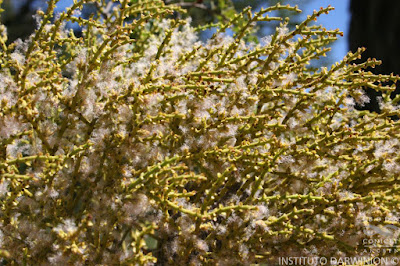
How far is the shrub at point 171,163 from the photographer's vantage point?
1.13m

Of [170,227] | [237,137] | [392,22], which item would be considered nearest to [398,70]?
[392,22]

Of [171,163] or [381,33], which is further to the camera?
[381,33]

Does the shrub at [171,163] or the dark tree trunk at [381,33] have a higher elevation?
the dark tree trunk at [381,33]

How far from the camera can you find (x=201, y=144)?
125 cm

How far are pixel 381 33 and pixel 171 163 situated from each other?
1196 mm

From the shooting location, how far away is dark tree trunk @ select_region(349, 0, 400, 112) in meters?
1.85

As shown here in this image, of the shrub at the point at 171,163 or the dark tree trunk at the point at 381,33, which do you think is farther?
the dark tree trunk at the point at 381,33

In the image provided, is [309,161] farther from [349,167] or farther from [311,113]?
[311,113]

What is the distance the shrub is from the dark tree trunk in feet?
1.79

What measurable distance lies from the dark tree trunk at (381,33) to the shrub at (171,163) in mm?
545

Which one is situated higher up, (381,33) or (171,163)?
(381,33)

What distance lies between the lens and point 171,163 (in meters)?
1.14

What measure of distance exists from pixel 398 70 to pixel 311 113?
1.99 feet

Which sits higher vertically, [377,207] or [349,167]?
[349,167]
